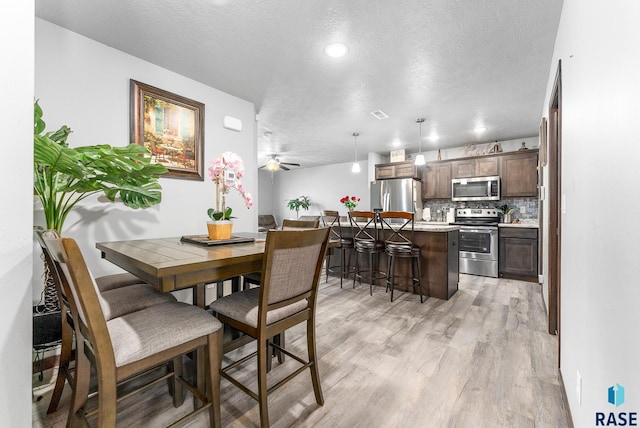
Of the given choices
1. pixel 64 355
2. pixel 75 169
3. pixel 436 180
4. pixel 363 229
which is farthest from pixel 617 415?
pixel 436 180

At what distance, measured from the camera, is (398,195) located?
5.67 m

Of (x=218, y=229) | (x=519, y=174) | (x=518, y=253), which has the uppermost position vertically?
(x=519, y=174)

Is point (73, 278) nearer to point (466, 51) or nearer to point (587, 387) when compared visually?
point (587, 387)

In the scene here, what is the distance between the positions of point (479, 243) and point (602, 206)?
4.10 meters

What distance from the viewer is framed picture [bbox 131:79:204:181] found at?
8.23 ft

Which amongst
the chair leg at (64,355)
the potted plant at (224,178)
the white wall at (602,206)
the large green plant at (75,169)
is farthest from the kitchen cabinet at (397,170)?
the chair leg at (64,355)

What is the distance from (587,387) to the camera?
111 centimetres

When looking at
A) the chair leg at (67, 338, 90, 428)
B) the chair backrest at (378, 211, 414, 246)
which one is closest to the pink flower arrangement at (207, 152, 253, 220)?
the chair leg at (67, 338, 90, 428)

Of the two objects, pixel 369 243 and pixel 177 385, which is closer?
pixel 177 385

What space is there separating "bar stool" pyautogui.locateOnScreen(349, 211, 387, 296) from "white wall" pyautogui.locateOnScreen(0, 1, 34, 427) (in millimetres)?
3103

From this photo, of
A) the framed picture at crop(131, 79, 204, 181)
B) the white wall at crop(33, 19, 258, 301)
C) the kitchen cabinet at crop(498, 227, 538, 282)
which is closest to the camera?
the white wall at crop(33, 19, 258, 301)

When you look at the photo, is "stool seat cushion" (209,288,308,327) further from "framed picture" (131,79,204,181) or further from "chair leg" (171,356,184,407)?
"framed picture" (131,79,204,181)

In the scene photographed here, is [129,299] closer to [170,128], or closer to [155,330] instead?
[155,330]

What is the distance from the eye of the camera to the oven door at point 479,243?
15.0ft
